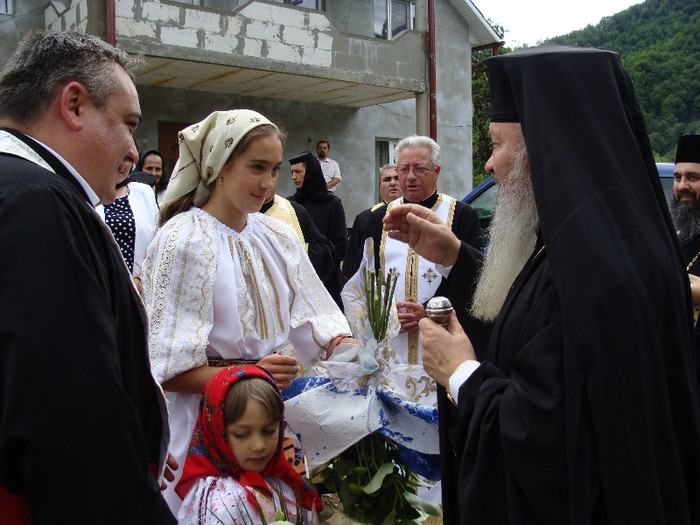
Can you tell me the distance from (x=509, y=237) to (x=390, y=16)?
16067mm

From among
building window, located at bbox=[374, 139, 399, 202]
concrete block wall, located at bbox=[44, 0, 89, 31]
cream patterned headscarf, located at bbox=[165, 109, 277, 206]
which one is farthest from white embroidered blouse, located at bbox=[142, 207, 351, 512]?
building window, located at bbox=[374, 139, 399, 202]

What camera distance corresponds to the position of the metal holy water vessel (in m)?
2.19

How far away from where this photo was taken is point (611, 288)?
169 centimetres

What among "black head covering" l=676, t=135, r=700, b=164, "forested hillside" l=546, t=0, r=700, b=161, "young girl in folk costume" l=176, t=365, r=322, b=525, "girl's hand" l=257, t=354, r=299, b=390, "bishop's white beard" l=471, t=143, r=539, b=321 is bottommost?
"young girl in folk costume" l=176, t=365, r=322, b=525

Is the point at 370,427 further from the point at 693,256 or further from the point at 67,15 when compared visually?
the point at 67,15

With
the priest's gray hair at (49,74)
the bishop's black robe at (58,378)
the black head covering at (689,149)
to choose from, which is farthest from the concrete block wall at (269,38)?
the bishop's black robe at (58,378)

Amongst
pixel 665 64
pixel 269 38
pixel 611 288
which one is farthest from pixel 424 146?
pixel 665 64

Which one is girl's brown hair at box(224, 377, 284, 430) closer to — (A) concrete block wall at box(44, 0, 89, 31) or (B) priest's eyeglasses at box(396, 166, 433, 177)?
(B) priest's eyeglasses at box(396, 166, 433, 177)

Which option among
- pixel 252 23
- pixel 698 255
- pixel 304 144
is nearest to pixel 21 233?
pixel 698 255

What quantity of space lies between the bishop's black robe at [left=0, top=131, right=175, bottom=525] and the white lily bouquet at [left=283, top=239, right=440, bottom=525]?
1119mm

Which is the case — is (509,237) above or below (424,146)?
below

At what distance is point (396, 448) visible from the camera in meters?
2.61

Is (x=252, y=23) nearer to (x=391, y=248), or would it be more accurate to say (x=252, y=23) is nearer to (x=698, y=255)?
(x=391, y=248)

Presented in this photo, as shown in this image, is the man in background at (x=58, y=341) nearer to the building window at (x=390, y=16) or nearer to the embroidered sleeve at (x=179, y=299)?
the embroidered sleeve at (x=179, y=299)
